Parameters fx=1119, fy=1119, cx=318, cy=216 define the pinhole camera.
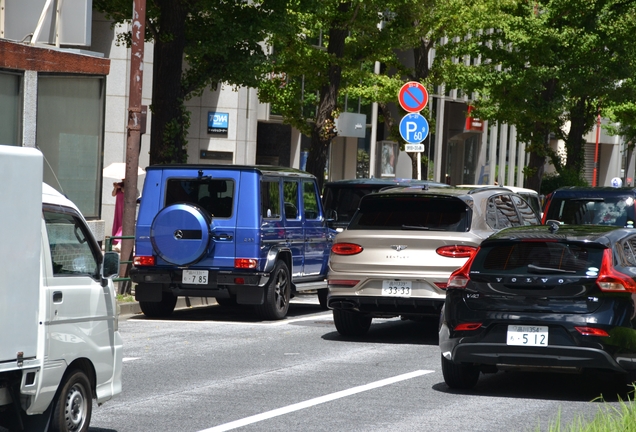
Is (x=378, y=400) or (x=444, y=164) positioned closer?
(x=378, y=400)

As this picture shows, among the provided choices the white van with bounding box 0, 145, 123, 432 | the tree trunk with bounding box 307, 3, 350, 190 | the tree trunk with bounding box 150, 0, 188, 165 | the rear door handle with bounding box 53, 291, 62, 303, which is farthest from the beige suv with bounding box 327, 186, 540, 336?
the tree trunk with bounding box 307, 3, 350, 190

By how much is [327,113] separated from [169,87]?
18.6 feet

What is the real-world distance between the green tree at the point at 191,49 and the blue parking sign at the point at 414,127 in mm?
3817

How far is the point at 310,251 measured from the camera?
17109mm

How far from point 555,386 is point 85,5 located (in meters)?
13.2

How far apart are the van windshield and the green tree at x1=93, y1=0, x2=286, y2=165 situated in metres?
6.09

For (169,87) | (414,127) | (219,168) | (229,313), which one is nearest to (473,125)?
(414,127)

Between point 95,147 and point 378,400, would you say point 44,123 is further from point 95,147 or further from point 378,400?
point 378,400

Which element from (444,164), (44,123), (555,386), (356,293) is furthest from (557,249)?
(444,164)

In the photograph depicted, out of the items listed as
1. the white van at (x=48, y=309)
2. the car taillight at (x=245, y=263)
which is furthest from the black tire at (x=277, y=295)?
the white van at (x=48, y=309)

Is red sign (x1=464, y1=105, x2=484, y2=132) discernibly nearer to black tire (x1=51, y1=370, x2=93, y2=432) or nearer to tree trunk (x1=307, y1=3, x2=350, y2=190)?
tree trunk (x1=307, y1=3, x2=350, y2=190)

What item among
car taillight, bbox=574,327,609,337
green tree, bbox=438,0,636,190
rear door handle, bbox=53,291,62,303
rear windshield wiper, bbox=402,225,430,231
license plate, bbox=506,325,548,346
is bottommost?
license plate, bbox=506,325,548,346

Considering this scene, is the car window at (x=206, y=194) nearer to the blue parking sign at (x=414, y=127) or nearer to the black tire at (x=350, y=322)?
the black tire at (x=350, y=322)

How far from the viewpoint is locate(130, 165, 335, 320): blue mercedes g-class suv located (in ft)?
50.2
